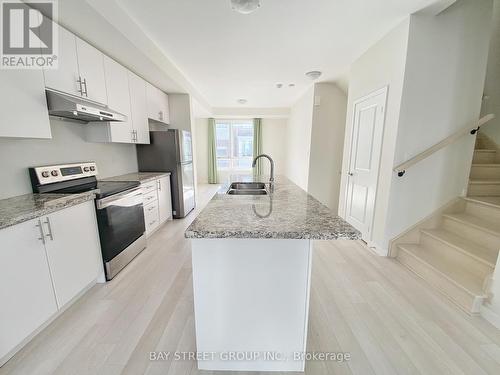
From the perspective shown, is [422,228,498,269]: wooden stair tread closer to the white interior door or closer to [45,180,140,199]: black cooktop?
the white interior door

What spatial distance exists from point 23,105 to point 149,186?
1582mm

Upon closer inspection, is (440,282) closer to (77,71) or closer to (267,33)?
(267,33)

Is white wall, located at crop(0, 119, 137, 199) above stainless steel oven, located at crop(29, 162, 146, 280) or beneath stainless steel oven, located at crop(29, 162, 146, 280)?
above

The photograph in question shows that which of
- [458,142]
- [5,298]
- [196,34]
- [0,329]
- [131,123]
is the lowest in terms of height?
[0,329]

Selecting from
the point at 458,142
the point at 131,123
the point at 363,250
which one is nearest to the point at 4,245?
the point at 131,123

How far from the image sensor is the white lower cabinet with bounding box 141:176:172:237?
112 inches

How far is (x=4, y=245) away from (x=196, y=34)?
2500mm

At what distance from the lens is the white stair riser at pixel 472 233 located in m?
1.91

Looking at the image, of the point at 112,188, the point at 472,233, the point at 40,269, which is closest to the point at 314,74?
the point at 472,233

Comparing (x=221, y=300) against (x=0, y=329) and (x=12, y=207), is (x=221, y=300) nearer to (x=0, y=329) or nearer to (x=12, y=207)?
(x=0, y=329)

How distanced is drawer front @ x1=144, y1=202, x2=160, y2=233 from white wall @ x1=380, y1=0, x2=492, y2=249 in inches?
125

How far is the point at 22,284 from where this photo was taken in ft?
4.10

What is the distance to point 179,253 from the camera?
2572 millimetres

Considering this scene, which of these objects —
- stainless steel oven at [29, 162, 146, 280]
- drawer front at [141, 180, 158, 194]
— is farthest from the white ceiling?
drawer front at [141, 180, 158, 194]
